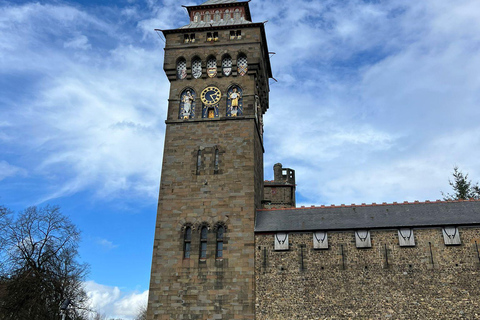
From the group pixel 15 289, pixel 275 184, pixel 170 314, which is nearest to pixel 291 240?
pixel 170 314

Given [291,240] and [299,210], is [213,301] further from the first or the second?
[299,210]

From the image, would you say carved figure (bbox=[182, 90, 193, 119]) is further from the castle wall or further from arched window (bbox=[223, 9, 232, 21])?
arched window (bbox=[223, 9, 232, 21])

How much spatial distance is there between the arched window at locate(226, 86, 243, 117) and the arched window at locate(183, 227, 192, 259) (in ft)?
29.0

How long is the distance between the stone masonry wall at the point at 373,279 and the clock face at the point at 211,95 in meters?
11.9

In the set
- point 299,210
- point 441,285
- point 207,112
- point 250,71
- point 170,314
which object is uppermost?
point 250,71

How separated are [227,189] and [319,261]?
7575 mm

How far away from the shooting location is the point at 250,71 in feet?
107

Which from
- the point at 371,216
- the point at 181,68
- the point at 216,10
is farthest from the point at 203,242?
the point at 216,10

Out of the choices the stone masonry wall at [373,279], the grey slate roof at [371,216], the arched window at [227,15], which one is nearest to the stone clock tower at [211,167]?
the arched window at [227,15]

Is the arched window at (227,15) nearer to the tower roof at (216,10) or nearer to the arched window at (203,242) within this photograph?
the tower roof at (216,10)

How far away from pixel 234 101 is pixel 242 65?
10.3ft

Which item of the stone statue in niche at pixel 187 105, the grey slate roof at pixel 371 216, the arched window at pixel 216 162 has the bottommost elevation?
the grey slate roof at pixel 371 216

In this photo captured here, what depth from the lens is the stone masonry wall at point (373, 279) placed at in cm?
2444

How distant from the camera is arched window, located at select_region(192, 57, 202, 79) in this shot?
33688mm
